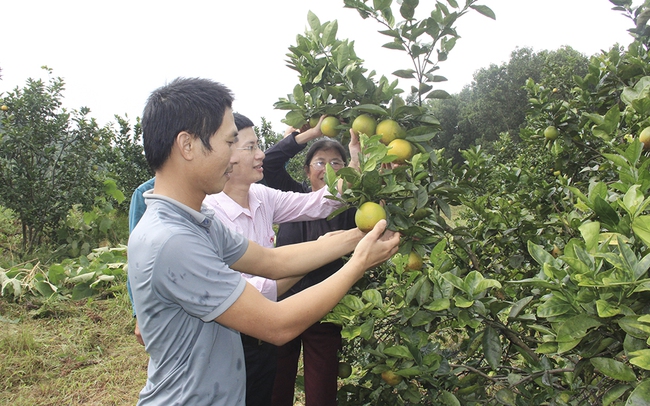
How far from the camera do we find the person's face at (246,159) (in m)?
1.81

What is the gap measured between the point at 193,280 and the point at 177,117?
0.40m

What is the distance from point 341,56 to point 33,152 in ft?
19.8

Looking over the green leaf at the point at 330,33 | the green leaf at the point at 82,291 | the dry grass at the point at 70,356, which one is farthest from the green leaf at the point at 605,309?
the green leaf at the point at 82,291

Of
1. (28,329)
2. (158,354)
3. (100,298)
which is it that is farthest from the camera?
(100,298)

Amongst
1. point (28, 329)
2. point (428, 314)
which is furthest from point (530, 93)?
point (28, 329)

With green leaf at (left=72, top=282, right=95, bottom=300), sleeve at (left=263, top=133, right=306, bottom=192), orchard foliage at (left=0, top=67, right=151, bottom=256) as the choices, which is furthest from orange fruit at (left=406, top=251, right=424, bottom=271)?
orchard foliage at (left=0, top=67, right=151, bottom=256)

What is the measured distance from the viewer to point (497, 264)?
1970 millimetres

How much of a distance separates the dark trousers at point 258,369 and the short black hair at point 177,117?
834mm

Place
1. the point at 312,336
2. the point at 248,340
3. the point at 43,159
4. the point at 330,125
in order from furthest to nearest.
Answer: the point at 43,159
the point at 312,336
the point at 248,340
the point at 330,125

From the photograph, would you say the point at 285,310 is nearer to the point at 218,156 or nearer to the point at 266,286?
the point at 218,156

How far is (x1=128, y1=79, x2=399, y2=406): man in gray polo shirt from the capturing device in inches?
39.2

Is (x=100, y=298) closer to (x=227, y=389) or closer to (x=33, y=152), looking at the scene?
(x=33, y=152)

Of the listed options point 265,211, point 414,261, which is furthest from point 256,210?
point 414,261

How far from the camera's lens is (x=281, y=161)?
2422mm
